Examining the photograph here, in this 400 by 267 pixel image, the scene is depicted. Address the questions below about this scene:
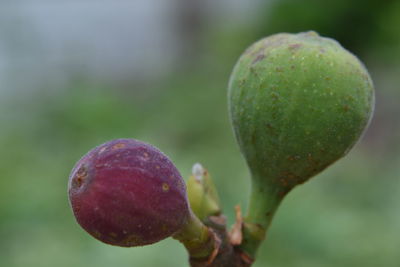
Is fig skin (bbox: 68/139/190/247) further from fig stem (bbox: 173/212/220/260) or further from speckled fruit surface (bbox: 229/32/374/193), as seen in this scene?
speckled fruit surface (bbox: 229/32/374/193)

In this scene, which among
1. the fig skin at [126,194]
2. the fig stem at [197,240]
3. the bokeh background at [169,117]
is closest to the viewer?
the fig skin at [126,194]

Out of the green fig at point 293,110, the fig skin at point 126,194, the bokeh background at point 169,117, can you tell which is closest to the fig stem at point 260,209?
the green fig at point 293,110

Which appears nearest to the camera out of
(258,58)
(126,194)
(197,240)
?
(126,194)

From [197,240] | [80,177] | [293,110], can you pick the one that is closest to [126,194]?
[80,177]

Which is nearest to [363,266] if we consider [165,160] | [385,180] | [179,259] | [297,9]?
[179,259]

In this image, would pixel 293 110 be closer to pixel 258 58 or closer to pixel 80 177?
pixel 258 58

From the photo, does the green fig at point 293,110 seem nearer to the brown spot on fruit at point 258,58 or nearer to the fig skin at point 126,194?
the brown spot on fruit at point 258,58
